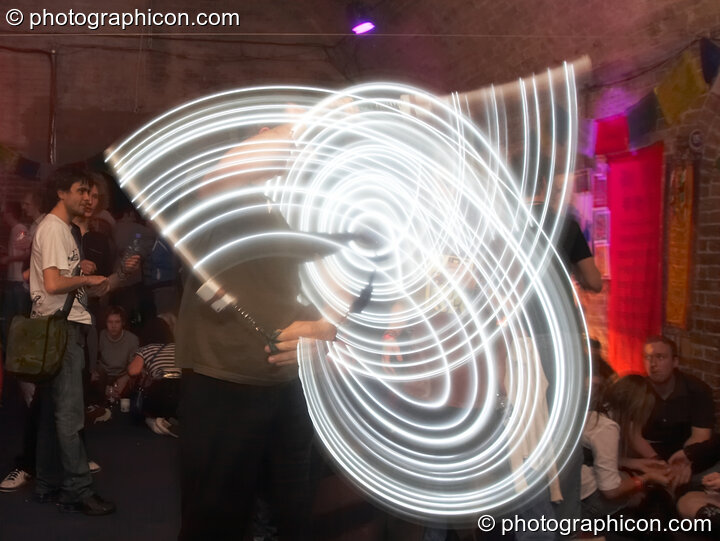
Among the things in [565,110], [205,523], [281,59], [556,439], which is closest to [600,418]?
[556,439]

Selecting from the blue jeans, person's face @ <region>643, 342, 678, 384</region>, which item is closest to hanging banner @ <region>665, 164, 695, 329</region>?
person's face @ <region>643, 342, 678, 384</region>

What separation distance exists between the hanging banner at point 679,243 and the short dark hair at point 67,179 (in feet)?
10.2

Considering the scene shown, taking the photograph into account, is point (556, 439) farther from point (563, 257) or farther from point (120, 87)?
point (120, 87)

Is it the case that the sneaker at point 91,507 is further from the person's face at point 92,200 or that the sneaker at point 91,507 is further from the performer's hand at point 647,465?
the performer's hand at point 647,465

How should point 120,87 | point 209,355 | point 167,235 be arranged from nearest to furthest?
point 209,355 → point 167,235 → point 120,87

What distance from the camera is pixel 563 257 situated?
9.06 ft

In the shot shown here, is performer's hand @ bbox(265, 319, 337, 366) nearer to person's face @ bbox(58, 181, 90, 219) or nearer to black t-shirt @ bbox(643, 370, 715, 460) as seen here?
person's face @ bbox(58, 181, 90, 219)

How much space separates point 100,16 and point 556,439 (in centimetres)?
378

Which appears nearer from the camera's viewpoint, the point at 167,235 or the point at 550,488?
the point at 167,235

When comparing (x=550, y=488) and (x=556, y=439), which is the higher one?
(x=556, y=439)

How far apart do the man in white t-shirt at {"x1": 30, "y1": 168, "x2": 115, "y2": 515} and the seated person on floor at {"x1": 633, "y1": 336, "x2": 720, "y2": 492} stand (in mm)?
2480

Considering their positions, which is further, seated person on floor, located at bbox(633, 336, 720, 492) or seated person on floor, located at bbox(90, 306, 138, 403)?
seated person on floor, located at bbox(90, 306, 138, 403)

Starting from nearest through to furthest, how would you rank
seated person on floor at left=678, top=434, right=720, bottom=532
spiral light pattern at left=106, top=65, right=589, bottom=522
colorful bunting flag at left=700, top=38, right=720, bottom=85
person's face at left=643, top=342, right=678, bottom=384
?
spiral light pattern at left=106, top=65, right=589, bottom=522 → seated person on floor at left=678, top=434, right=720, bottom=532 → person's face at left=643, top=342, right=678, bottom=384 → colorful bunting flag at left=700, top=38, right=720, bottom=85

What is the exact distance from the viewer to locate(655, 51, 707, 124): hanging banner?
3.91 meters
